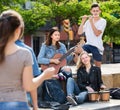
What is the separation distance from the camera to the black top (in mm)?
8031

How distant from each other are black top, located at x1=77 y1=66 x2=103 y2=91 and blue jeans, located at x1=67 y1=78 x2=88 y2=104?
0.11 meters

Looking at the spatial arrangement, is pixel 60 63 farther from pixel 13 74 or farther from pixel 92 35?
pixel 13 74

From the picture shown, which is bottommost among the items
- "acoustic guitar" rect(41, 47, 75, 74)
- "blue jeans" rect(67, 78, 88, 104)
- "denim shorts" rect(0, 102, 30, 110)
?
"blue jeans" rect(67, 78, 88, 104)

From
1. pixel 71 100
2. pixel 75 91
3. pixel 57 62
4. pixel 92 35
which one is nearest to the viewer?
pixel 71 100

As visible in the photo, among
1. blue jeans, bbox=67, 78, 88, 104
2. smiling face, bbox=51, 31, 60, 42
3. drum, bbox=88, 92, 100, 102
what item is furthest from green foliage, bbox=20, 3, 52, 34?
drum, bbox=88, 92, 100, 102

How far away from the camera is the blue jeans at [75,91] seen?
7.82 metres

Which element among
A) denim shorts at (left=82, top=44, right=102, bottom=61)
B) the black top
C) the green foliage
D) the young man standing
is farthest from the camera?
the green foliage

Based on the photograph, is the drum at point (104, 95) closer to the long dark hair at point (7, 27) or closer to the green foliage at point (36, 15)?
the long dark hair at point (7, 27)

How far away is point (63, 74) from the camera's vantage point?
26.6ft

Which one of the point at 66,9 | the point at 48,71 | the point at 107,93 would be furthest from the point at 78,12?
the point at 48,71

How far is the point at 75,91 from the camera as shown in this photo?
8023 millimetres

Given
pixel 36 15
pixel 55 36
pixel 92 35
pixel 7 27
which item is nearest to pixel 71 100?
pixel 55 36

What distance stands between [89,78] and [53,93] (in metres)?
0.78

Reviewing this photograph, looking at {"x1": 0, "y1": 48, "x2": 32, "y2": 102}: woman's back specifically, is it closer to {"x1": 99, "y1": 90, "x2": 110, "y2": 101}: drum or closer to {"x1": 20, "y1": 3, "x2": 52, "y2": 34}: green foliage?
{"x1": 99, "y1": 90, "x2": 110, "y2": 101}: drum
